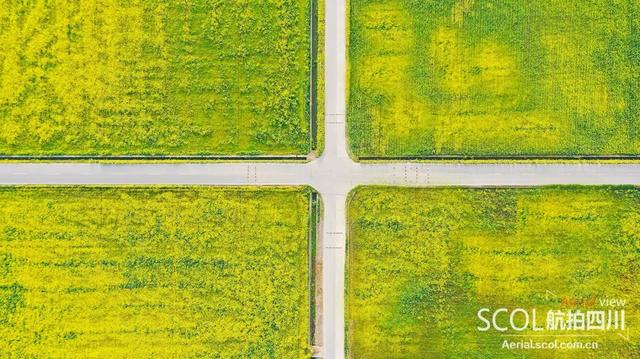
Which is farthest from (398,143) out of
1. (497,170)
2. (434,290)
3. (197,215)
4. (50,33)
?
(50,33)

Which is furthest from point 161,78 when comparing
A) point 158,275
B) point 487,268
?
point 487,268

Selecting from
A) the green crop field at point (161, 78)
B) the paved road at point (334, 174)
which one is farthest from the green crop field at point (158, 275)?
the green crop field at point (161, 78)

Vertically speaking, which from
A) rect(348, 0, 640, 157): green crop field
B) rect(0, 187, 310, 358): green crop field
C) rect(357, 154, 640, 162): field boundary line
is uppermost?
rect(348, 0, 640, 157): green crop field

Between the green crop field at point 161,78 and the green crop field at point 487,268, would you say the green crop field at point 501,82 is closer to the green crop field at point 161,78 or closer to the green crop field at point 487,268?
the green crop field at point 487,268

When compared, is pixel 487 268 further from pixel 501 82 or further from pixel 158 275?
pixel 158 275

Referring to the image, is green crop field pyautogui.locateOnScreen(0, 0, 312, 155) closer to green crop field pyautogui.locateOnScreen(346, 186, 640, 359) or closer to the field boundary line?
the field boundary line

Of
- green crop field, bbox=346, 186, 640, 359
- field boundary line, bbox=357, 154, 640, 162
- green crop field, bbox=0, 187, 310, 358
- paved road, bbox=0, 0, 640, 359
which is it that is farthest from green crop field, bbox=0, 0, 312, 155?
green crop field, bbox=346, 186, 640, 359
